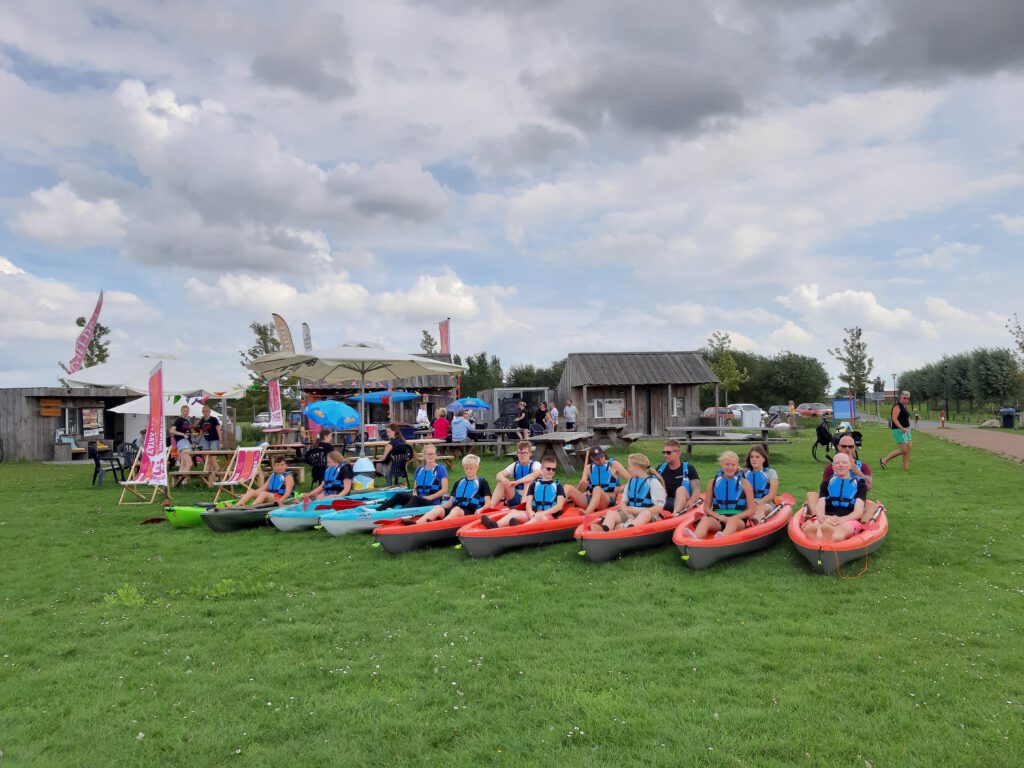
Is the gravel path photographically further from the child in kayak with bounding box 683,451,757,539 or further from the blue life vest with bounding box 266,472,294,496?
the blue life vest with bounding box 266,472,294,496

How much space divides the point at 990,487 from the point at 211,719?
12.1m

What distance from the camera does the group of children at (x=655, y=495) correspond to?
→ 7.28m

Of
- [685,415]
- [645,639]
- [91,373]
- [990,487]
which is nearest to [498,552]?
[645,639]

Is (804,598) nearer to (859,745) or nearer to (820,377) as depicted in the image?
(859,745)

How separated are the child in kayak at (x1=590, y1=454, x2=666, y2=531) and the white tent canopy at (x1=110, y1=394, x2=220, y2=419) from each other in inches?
499

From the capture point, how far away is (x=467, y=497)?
29.0ft

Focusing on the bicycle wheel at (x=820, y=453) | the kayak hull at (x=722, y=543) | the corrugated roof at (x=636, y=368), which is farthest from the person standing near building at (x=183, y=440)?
the corrugated roof at (x=636, y=368)

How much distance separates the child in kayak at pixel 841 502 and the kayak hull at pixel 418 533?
349cm

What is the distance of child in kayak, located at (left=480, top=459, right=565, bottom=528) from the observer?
8.16 metres

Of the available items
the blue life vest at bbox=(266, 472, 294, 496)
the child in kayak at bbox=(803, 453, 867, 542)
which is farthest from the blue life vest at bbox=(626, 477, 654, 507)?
the blue life vest at bbox=(266, 472, 294, 496)

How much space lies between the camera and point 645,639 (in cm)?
517

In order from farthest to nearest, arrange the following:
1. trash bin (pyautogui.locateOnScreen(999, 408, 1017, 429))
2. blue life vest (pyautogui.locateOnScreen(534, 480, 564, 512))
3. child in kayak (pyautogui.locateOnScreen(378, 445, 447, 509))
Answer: trash bin (pyautogui.locateOnScreen(999, 408, 1017, 429)), child in kayak (pyautogui.locateOnScreen(378, 445, 447, 509)), blue life vest (pyautogui.locateOnScreen(534, 480, 564, 512))

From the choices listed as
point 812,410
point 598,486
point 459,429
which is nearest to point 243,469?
point 459,429

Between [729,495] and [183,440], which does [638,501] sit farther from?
[183,440]
